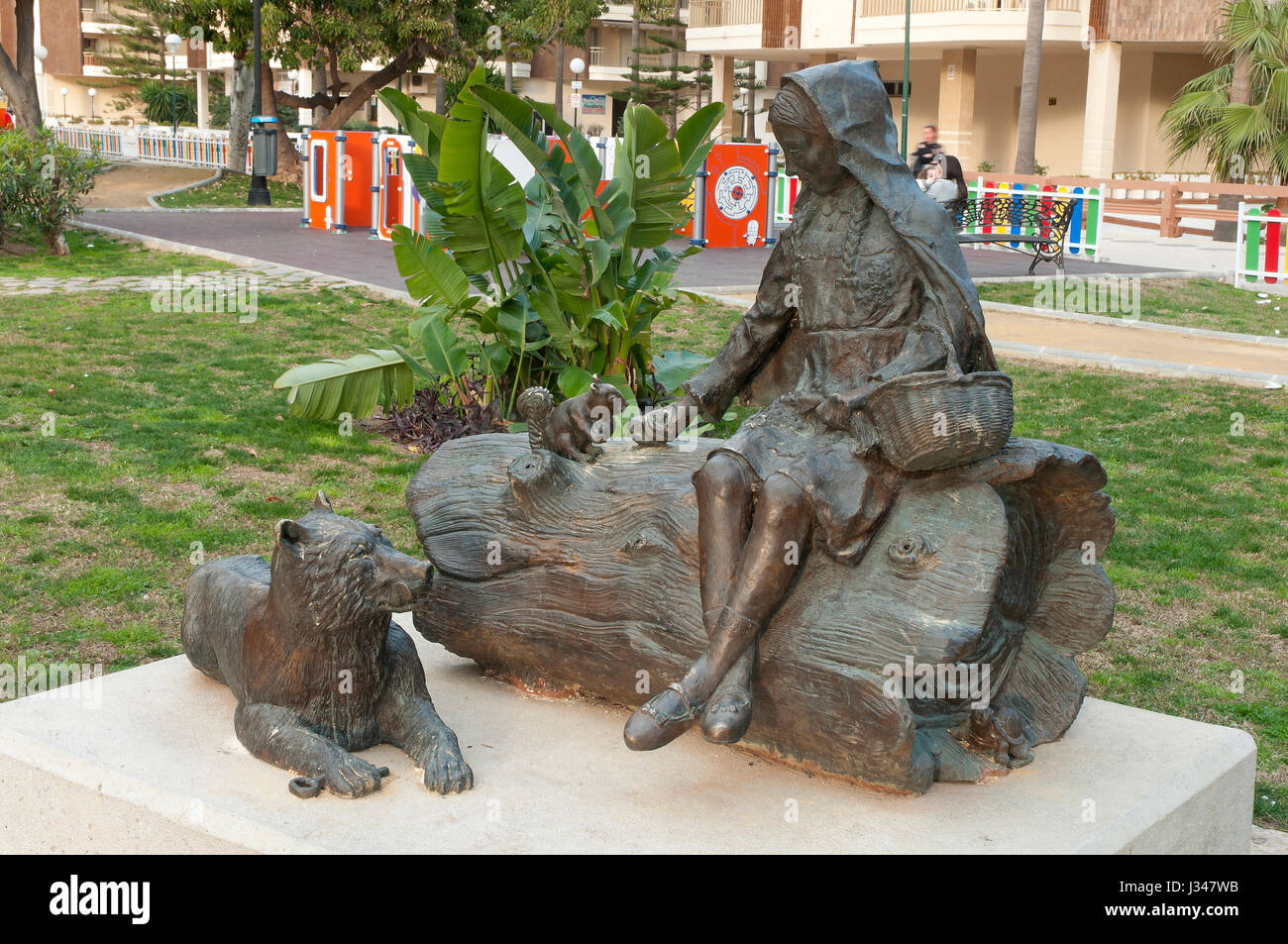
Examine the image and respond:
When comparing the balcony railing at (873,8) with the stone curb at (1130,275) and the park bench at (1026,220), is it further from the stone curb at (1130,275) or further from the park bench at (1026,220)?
the stone curb at (1130,275)

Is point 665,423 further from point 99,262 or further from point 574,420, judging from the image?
point 99,262

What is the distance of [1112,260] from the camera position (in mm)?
19016

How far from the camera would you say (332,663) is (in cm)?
350

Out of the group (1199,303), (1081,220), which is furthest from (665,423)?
(1081,220)

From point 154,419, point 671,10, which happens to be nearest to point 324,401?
point 154,419

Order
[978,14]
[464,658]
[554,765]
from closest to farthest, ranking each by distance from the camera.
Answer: [554,765] < [464,658] < [978,14]

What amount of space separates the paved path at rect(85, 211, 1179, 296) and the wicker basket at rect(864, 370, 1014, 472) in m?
10.5

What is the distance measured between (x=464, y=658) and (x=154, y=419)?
15.8 feet

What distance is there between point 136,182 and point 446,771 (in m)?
26.2

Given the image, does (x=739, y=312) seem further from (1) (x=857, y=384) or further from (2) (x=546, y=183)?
(1) (x=857, y=384)

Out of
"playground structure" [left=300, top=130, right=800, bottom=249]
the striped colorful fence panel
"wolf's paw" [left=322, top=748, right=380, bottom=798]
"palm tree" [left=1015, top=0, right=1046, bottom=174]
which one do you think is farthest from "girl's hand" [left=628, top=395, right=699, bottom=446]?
"palm tree" [left=1015, top=0, right=1046, bottom=174]

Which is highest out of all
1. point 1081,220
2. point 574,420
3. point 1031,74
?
point 1031,74

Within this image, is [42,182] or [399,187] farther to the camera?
[399,187]

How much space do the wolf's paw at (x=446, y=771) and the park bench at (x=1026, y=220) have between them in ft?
43.9
